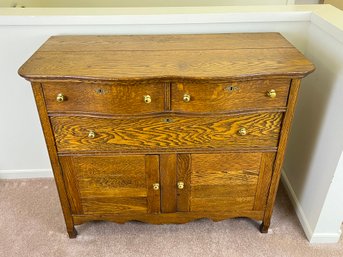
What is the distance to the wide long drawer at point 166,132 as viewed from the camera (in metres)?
1.16

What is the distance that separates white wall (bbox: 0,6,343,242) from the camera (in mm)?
1264

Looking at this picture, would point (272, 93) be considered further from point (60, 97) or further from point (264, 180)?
point (60, 97)

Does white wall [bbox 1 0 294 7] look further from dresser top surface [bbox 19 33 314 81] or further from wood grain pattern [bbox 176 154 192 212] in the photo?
wood grain pattern [bbox 176 154 192 212]

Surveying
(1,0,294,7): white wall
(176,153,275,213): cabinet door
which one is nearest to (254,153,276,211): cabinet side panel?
(176,153,275,213): cabinet door

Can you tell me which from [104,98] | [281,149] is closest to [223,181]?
[281,149]

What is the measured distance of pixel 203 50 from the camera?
1.23 m

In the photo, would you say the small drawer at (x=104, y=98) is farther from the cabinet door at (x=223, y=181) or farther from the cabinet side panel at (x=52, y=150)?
the cabinet door at (x=223, y=181)

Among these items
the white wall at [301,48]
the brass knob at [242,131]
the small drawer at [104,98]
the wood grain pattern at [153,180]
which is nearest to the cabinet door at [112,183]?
the wood grain pattern at [153,180]

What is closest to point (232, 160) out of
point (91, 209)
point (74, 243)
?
point (91, 209)

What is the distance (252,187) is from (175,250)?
0.48 meters

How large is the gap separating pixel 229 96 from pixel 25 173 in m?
1.37

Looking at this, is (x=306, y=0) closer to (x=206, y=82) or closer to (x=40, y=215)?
(x=206, y=82)

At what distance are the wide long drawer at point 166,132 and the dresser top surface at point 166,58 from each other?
0.59 feet

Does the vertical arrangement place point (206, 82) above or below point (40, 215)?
above
